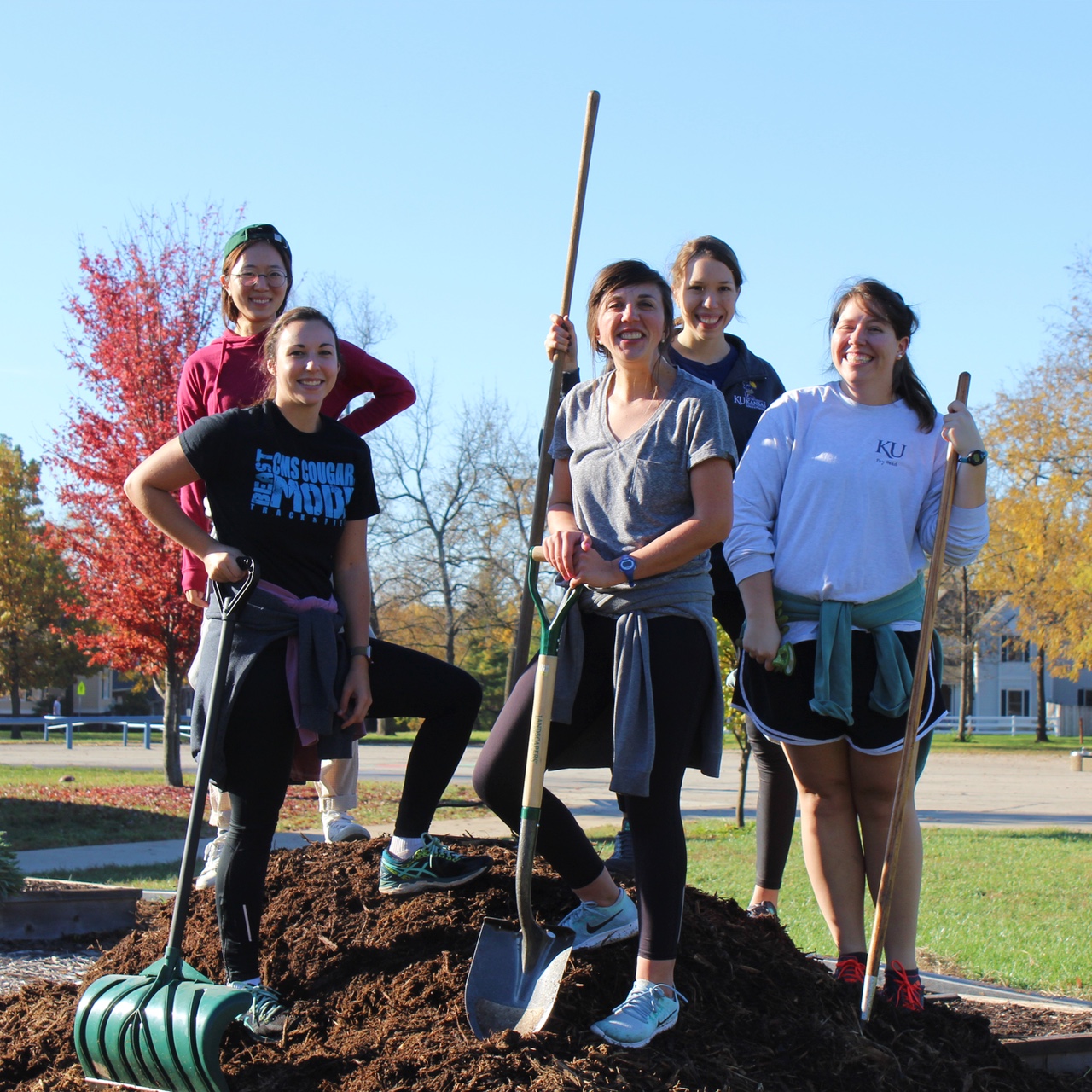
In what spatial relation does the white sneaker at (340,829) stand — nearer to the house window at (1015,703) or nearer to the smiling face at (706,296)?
the smiling face at (706,296)

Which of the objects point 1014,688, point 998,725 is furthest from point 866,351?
point 1014,688

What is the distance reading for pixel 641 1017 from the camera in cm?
292

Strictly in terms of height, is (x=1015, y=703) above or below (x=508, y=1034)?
above

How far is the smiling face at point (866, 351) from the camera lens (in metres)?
3.74

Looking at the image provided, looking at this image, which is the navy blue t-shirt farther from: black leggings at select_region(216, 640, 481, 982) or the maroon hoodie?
black leggings at select_region(216, 640, 481, 982)

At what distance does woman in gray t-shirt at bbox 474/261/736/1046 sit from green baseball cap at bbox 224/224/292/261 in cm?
152

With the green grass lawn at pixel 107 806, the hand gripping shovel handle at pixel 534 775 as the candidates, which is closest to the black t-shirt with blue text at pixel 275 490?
the hand gripping shovel handle at pixel 534 775

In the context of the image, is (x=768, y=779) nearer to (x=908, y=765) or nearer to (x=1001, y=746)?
(x=908, y=765)

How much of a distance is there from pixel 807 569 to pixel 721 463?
0.69 metres

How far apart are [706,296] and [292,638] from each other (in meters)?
1.99

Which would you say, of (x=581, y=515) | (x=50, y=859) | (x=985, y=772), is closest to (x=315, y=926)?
(x=581, y=515)

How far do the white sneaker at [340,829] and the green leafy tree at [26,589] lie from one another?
2866cm

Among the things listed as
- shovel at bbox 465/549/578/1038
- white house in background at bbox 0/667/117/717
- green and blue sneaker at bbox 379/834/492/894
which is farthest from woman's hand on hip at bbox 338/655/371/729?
white house in background at bbox 0/667/117/717

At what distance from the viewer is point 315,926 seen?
371 cm
